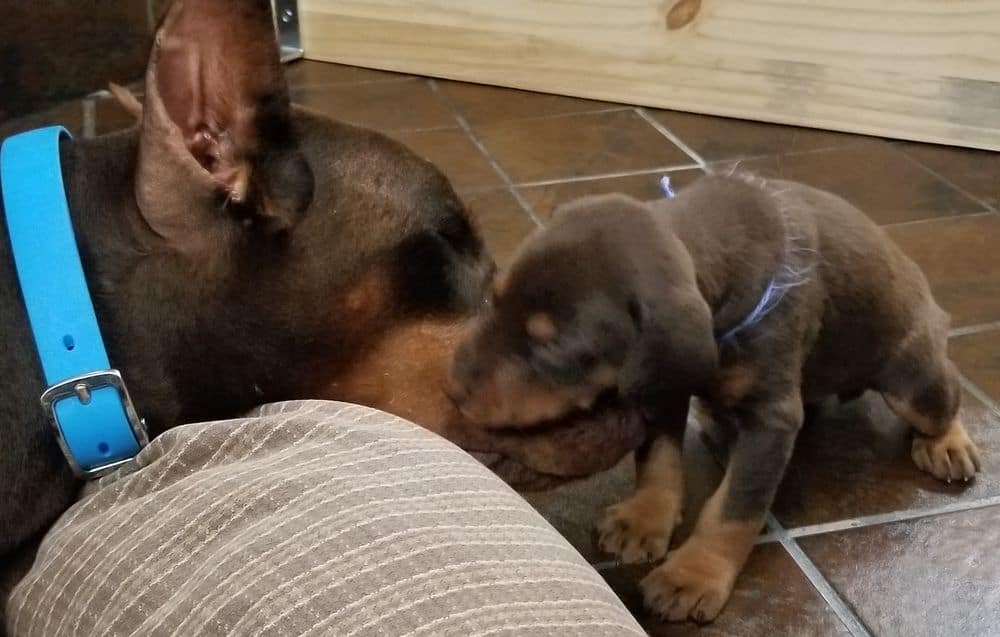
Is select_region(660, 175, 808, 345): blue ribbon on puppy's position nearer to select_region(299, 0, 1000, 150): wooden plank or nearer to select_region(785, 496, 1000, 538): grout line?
select_region(785, 496, 1000, 538): grout line

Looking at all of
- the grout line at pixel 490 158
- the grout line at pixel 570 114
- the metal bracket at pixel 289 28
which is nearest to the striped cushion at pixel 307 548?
the grout line at pixel 490 158

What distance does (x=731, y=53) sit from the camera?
3.12 m

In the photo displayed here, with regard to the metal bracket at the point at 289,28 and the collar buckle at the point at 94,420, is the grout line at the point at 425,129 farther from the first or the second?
the collar buckle at the point at 94,420

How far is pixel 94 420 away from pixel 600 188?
5.97 feet

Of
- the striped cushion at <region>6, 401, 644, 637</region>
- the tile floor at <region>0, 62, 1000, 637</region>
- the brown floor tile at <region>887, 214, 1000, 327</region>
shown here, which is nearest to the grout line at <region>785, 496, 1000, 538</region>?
the tile floor at <region>0, 62, 1000, 637</region>

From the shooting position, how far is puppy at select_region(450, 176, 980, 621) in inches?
49.6

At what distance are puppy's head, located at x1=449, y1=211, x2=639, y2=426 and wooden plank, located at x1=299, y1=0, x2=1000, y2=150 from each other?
6.64ft

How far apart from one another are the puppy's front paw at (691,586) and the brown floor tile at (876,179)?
1346mm

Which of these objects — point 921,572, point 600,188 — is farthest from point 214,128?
point 600,188

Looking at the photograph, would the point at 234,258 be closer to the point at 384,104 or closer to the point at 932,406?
the point at 932,406

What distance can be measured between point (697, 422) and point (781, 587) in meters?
0.41

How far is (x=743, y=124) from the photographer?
3139 millimetres

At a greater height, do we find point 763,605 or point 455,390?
point 455,390

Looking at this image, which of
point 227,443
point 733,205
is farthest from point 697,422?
point 227,443
